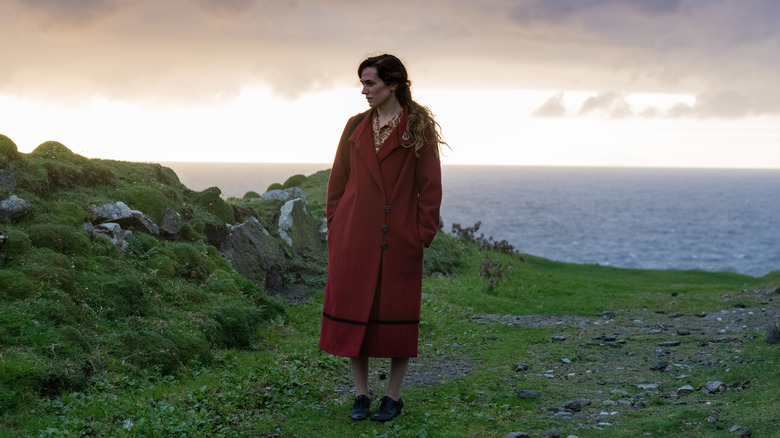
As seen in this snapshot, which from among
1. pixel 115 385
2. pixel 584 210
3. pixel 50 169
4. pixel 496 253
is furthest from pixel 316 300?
pixel 584 210

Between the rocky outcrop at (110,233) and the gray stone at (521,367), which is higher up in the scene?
the rocky outcrop at (110,233)

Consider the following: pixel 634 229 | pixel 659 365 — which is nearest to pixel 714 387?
pixel 659 365

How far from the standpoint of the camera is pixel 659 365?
934 centimetres

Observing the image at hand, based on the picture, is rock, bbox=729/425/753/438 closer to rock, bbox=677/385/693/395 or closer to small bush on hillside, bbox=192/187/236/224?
rock, bbox=677/385/693/395

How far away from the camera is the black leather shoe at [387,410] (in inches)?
277

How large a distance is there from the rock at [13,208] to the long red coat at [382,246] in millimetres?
4863

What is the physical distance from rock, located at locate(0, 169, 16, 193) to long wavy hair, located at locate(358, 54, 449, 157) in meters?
5.70

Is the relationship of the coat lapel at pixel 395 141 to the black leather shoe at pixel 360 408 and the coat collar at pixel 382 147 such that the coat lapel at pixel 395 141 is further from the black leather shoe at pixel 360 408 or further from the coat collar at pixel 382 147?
the black leather shoe at pixel 360 408

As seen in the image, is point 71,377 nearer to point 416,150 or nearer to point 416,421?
point 416,421

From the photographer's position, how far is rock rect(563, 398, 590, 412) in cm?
754

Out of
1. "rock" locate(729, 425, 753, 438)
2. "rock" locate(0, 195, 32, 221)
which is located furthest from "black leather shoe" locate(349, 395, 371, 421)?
"rock" locate(0, 195, 32, 221)

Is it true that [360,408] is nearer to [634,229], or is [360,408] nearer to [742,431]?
[742,431]

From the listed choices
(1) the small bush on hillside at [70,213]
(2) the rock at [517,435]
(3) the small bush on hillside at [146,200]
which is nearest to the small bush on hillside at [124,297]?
(1) the small bush on hillside at [70,213]

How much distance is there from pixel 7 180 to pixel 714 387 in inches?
379
